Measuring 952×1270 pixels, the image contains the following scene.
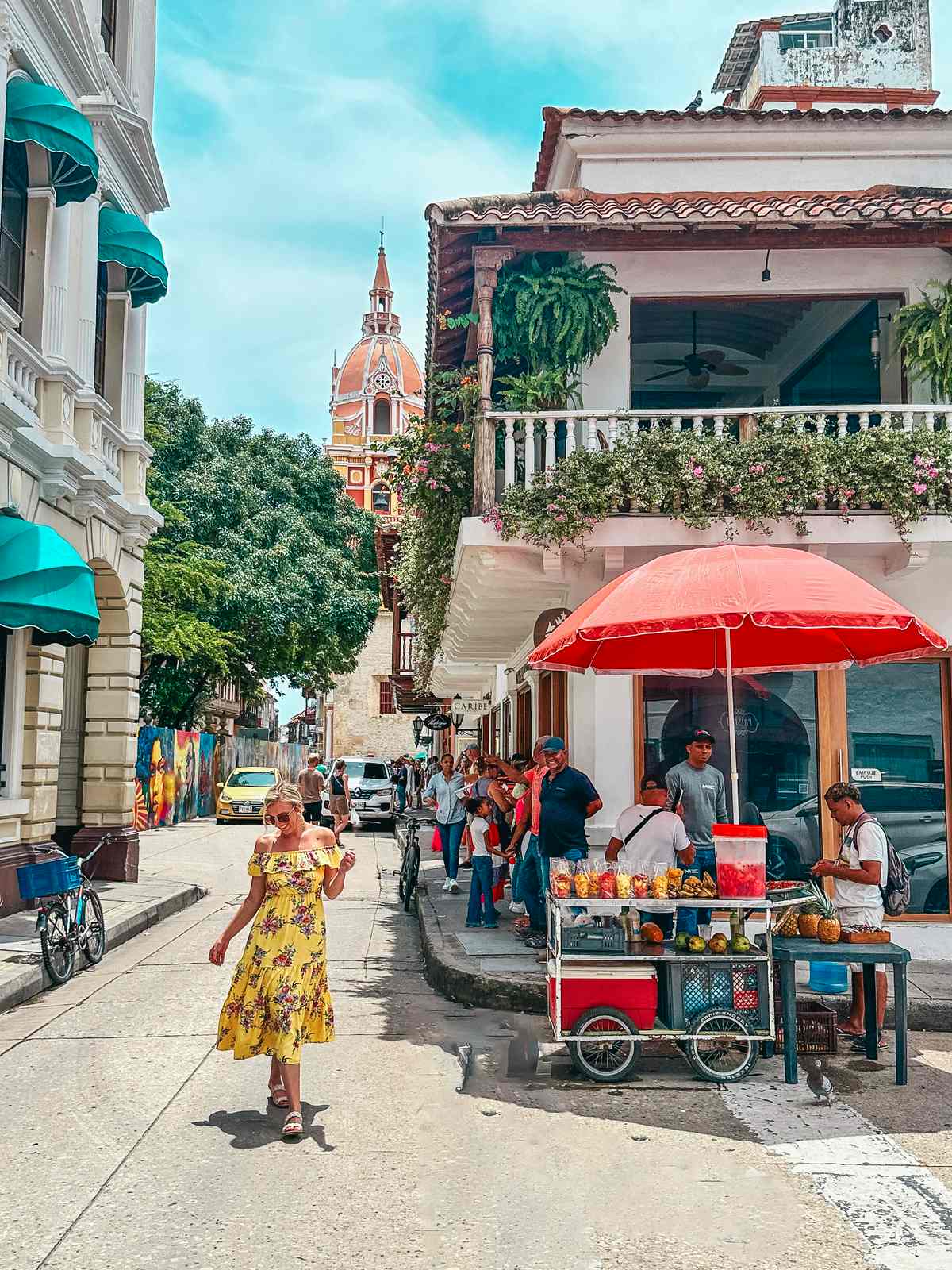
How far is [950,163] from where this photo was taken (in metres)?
14.1

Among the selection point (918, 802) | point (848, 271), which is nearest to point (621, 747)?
point (918, 802)

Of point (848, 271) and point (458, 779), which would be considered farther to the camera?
point (458, 779)

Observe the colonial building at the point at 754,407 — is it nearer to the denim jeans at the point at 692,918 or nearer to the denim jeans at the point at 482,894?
the denim jeans at the point at 482,894

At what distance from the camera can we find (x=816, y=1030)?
24.4ft

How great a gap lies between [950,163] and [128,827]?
527 inches

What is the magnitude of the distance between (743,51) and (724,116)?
4.66 metres

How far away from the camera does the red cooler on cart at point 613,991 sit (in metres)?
6.82

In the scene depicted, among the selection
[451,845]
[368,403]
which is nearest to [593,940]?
[451,845]

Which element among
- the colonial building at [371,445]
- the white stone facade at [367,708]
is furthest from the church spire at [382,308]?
the white stone facade at [367,708]

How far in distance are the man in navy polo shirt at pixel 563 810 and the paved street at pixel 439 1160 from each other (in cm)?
155

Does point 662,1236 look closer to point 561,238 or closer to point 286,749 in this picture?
point 561,238

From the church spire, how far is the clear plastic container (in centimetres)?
9259

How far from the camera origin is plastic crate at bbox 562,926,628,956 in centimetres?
697

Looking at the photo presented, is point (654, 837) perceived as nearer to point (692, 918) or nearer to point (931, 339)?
point (692, 918)
